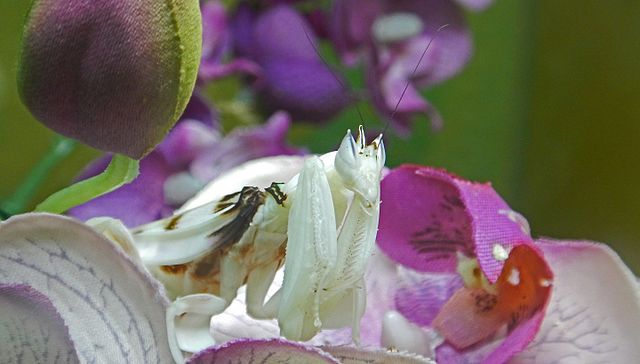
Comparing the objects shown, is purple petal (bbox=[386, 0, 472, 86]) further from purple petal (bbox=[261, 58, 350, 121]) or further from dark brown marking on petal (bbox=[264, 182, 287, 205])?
dark brown marking on petal (bbox=[264, 182, 287, 205])

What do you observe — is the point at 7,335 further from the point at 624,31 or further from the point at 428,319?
the point at 624,31

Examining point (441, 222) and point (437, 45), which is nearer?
point (441, 222)

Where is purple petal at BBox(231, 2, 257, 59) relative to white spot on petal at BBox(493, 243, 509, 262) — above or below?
below

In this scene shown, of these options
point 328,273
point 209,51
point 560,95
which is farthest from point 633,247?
point 328,273

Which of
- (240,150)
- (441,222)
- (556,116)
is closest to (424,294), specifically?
(441,222)

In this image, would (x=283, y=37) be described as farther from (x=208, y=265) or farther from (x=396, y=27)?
(x=208, y=265)

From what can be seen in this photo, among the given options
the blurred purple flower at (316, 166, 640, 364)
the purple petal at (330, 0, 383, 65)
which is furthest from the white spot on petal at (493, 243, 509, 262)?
the purple petal at (330, 0, 383, 65)
